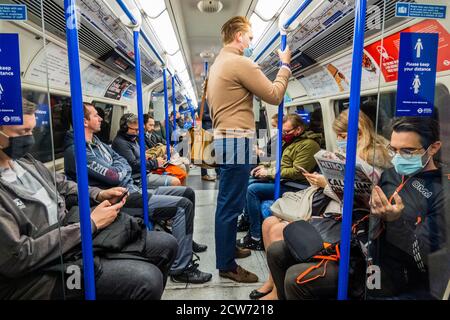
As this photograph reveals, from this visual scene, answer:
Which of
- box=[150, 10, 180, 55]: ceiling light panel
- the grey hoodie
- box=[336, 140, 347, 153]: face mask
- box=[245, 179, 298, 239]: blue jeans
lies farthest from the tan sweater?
box=[150, 10, 180, 55]: ceiling light panel

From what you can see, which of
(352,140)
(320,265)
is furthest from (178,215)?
(352,140)

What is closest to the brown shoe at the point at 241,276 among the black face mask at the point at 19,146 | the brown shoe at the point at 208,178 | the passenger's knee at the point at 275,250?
the passenger's knee at the point at 275,250

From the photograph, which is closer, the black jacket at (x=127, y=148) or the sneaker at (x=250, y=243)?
the sneaker at (x=250, y=243)

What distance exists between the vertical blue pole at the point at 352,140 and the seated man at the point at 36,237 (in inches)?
37.1

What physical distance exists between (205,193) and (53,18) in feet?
12.3

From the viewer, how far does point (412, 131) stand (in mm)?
1375

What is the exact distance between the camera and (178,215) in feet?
→ 8.29

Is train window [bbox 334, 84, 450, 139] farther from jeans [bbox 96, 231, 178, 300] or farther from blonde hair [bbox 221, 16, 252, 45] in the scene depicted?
jeans [bbox 96, 231, 178, 300]

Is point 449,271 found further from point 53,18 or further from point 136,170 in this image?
point 136,170

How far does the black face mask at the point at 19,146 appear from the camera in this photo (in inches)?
48.7

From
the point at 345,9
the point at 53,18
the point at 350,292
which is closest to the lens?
the point at 350,292

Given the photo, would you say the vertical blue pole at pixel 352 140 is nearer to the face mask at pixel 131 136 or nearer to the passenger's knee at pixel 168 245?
the passenger's knee at pixel 168 245

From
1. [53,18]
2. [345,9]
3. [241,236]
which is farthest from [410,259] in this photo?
[53,18]

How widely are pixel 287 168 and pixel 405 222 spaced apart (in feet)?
5.25
